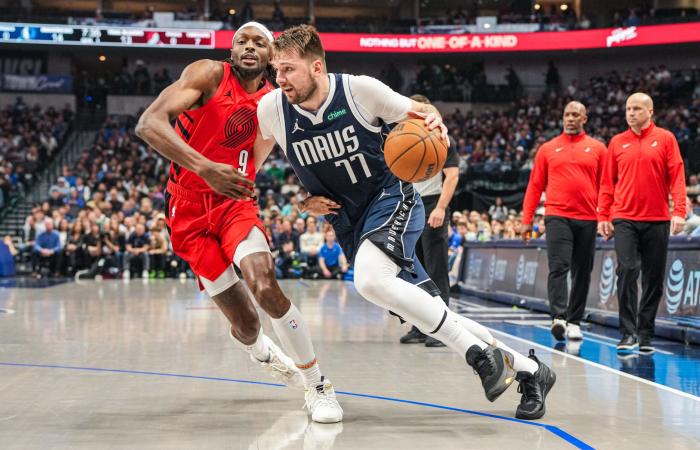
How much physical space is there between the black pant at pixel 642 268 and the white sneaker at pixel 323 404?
3.40 m

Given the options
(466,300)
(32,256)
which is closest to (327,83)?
(466,300)

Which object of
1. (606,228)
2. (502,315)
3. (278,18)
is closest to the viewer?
(606,228)

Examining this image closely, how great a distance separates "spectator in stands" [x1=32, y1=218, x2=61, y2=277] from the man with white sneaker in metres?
13.4

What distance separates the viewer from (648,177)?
6617 mm

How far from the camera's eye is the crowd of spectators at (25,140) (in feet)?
78.3

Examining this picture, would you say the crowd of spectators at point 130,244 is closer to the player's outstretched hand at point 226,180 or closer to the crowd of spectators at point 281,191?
the crowd of spectators at point 281,191

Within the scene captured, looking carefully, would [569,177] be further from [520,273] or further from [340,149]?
[520,273]

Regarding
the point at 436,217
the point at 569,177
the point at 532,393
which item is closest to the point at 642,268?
the point at 569,177

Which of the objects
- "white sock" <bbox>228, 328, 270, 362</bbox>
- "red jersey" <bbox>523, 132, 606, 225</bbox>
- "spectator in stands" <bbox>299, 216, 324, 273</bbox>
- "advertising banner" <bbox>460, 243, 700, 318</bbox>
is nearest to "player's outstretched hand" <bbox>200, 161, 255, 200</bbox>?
"white sock" <bbox>228, 328, 270, 362</bbox>

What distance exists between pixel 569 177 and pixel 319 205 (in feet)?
13.1

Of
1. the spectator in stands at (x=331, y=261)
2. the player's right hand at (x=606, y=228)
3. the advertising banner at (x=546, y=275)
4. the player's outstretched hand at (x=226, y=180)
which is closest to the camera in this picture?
the player's outstretched hand at (x=226, y=180)

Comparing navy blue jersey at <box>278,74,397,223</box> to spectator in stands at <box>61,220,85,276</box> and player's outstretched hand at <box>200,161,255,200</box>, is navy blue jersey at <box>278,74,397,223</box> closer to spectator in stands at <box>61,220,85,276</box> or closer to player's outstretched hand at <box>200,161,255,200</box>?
player's outstretched hand at <box>200,161,255,200</box>

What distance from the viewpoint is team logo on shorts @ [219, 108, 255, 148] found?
4484 mm

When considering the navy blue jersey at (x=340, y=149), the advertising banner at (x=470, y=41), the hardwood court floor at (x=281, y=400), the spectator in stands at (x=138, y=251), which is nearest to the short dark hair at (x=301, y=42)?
the navy blue jersey at (x=340, y=149)
